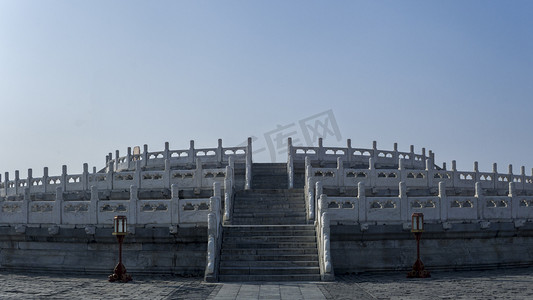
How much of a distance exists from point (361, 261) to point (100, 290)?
26.8ft

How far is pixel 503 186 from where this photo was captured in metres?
31.5

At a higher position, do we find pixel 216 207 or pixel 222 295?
pixel 216 207

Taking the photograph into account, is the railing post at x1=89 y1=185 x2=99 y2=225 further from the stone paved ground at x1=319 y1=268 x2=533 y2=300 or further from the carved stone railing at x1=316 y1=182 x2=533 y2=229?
the stone paved ground at x1=319 y1=268 x2=533 y2=300

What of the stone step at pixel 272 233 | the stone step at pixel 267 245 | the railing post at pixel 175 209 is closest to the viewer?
the stone step at pixel 267 245

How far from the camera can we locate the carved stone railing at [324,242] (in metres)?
17.6

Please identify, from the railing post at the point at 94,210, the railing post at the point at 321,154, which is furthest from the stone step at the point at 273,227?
the railing post at the point at 321,154

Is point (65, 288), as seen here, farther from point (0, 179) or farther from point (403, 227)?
point (0, 179)

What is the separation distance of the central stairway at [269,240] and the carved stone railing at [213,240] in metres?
0.27

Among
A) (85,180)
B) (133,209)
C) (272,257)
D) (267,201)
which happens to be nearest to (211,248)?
(272,257)

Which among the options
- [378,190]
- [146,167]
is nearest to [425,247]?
[378,190]

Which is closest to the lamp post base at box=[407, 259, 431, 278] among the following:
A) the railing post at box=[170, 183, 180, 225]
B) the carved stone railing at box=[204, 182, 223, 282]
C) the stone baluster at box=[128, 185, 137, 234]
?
the carved stone railing at box=[204, 182, 223, 282]

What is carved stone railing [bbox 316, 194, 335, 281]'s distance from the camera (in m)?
17.6

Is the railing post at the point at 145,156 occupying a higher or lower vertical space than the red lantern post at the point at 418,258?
higher

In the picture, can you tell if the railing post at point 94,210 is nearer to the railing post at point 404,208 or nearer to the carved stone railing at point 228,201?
the carved stone railing at point 228,201
